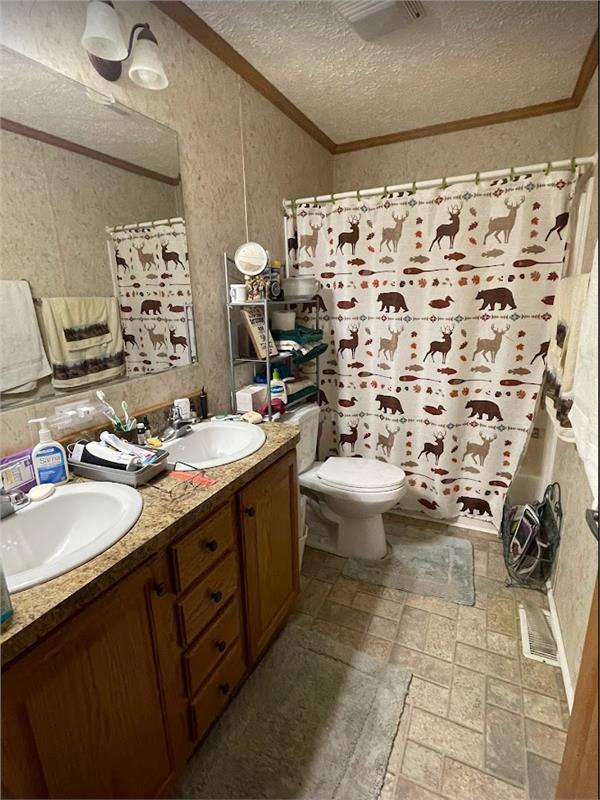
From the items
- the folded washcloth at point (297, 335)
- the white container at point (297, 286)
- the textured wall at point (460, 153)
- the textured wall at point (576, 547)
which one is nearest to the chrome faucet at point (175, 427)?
the folded washcloth at point (297, 335)

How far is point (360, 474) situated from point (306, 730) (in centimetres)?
106

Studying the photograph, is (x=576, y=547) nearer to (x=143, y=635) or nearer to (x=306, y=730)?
(x=306, y=730)

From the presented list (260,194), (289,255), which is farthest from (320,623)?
(260,194)

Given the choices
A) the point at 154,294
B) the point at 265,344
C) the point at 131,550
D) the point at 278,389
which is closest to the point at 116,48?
the point at 154,294

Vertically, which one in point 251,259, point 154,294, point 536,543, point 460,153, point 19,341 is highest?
point 460,153

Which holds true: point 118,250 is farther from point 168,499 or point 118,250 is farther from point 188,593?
point 188,593

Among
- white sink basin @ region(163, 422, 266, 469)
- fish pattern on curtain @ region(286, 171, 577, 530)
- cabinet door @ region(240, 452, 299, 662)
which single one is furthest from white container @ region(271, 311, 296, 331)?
cabinet door @ region(240, 452, 299, 662)

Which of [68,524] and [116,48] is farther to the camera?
[116,48]

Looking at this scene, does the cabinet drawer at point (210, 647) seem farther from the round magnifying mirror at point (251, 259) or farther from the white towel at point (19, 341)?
the round magnifying mirror at point (251, 259)

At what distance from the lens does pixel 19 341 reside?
1.09 metres

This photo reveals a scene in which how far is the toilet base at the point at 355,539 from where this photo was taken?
205 centimetres

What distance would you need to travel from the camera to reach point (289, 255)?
2326 millimetres

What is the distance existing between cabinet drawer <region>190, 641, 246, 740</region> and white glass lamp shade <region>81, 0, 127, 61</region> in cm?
190

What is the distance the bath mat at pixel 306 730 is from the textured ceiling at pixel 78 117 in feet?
6.33
